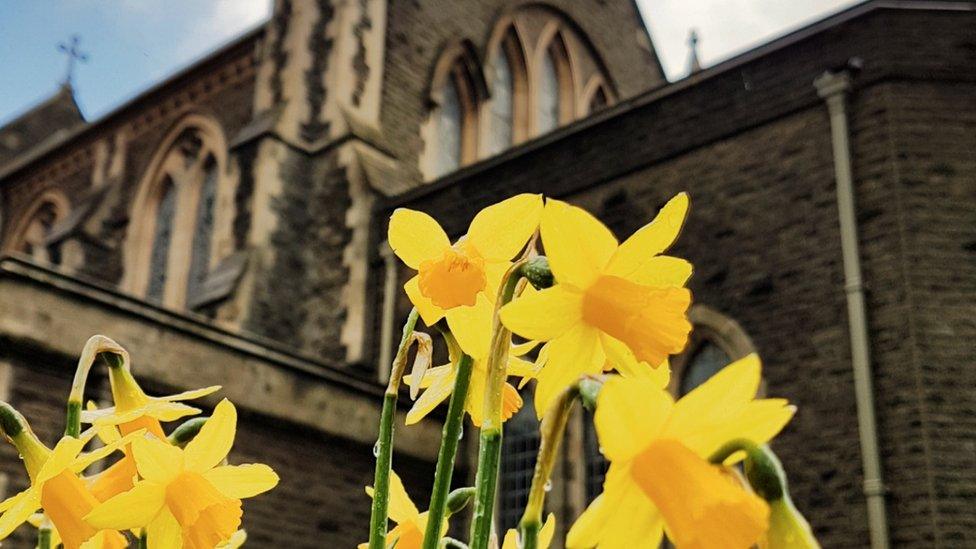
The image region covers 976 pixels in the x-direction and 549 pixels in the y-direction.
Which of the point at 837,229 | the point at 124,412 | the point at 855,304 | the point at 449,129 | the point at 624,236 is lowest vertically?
the point at 124,412

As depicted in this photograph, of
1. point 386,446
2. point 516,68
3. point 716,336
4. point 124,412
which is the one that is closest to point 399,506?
point 386,446

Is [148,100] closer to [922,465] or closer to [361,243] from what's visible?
[361,243]

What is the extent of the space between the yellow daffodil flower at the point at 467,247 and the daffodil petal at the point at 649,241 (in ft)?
0.32

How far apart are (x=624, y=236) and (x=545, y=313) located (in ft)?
31.8

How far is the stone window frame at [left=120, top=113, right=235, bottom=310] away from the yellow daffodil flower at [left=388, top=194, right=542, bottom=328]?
45.5 feet

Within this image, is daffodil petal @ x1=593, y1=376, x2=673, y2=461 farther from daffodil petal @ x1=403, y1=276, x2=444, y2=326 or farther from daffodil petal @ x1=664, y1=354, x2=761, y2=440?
daffodil petal @ x1=403, y1=276, x2=444, y2=326

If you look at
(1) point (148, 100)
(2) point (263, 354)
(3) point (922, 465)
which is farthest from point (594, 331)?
(1) point (148, 100)

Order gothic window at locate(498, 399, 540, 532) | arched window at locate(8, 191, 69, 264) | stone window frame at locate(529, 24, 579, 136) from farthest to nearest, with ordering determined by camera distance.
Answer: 1. arched window at locate(8, 191, 69, 264)
2. stone window frame at locate(529, 24, 579, 136)
3. gothic window at locate(498, 399, 540, 532)

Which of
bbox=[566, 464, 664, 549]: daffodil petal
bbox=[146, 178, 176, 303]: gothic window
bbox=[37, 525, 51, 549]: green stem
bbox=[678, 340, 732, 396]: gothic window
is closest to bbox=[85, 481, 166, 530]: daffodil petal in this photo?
bbox=[37, 525, 51, 549]: green stem

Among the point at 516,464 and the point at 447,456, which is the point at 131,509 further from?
the point at 516,464

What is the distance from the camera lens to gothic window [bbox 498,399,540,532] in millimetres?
10672

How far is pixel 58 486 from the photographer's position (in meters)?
0.76

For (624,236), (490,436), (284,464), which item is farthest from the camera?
(624,236)

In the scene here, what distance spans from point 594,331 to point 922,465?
7.65 metres
